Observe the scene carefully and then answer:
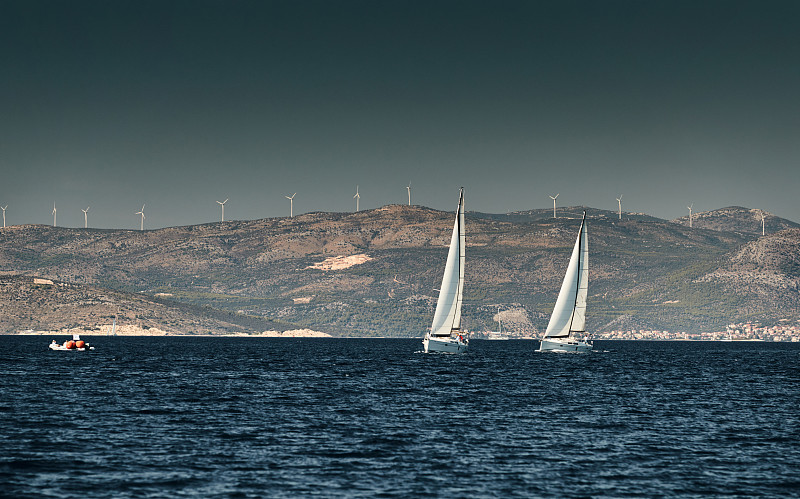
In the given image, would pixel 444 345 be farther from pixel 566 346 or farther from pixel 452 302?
pixel 566 346

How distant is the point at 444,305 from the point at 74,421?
300 ft

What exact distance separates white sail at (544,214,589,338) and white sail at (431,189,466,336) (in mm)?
24050

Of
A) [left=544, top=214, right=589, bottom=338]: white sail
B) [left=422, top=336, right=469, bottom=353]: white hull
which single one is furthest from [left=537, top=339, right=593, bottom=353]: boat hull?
[left=422, top=336, right=469, bottom=353]: white hull

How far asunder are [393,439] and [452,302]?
93566mm

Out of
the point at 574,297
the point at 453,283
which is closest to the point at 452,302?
the point at 453,283

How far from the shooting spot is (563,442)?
5784cm

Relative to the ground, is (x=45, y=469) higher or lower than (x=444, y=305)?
lower

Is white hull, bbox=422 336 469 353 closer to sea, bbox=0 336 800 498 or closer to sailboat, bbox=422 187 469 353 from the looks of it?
sailboat, bbox=422 187 469 353

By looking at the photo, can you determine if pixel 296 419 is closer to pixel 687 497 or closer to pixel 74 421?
pixel 74 421

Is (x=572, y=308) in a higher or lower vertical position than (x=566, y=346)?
higher

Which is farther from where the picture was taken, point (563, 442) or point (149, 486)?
point (563, 442)

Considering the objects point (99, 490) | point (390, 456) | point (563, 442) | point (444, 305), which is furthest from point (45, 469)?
point (444, 305)

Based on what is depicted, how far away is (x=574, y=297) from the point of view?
173 m

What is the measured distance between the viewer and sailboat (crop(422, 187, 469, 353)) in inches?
5822
